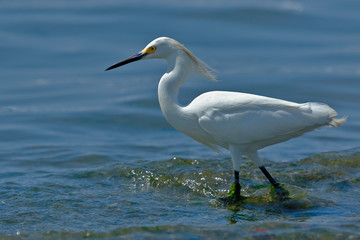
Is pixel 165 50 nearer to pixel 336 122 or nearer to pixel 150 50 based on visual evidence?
pixel 150 50

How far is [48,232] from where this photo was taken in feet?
19.6

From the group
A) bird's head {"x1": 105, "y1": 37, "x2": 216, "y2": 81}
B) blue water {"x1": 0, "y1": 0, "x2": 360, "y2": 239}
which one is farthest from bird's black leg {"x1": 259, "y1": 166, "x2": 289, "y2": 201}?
bird's head {"x1": 105, "y1": 37, "x2": 216, "y2": 81}

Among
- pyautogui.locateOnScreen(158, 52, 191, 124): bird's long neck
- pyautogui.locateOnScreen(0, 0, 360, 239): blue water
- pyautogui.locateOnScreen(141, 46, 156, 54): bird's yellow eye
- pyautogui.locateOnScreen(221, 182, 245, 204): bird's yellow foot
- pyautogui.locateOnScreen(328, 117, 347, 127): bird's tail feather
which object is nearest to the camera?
pyautogui.locateOnScreen(0, 0, 360, 239): blue water

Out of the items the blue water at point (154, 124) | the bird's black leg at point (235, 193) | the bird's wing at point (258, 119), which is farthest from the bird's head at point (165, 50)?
the blue water at point (154, 124)

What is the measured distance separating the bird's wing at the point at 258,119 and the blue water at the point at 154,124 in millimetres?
849

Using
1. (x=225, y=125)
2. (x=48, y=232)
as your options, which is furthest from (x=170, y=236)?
(x=225, y=125)

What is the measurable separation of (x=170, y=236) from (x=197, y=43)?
9.59 metres

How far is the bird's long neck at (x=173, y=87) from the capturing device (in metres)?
7.36

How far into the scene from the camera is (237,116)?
23.1 feet

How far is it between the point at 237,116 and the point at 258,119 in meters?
0.25

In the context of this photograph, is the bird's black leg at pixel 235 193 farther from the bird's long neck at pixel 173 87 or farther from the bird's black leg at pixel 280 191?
the bird's long neck at pixel 173 87

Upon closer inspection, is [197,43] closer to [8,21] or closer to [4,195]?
[8,21]

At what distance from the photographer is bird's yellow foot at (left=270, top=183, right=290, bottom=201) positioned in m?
7.29

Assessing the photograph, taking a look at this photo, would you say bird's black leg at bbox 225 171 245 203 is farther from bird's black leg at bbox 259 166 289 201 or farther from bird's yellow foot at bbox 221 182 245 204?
bird's black leg at bbox 259 166 289 201
